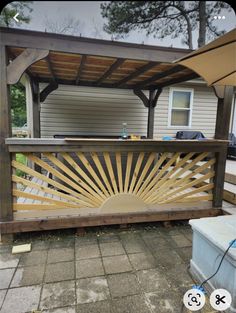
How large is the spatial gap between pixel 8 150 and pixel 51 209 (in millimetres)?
921

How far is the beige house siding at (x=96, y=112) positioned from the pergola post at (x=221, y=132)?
10.4ft

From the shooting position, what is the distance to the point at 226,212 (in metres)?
3.26

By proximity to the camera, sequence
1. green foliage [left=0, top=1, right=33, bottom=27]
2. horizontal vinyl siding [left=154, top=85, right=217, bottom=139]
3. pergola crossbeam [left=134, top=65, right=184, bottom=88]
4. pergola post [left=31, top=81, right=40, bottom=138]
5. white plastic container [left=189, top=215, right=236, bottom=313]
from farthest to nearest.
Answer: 1. horizontal vinyl siding [left=154, top=85, right=217, bottom=139]
2. pergola post [left=31, top=81, right=40, bottom=138]
3. pergola crossbeam [left=134, top=65, right=184, bottom=88]
4. white plastic container [left=189, top=215, right=236, bottom=313]
5. green foliage [left=0, top=1, right=33, bottom=27]

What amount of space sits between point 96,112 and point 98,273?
175 inches

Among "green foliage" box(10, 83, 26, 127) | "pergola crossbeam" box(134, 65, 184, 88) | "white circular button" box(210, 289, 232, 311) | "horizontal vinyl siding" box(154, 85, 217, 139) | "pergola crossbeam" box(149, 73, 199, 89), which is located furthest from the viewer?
"green foliage" box(10, 83, 26, 127)

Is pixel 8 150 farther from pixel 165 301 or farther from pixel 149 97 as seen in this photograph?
pixel 149 97

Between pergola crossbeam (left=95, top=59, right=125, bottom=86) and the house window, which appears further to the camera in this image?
the house window

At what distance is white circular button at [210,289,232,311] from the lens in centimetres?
146

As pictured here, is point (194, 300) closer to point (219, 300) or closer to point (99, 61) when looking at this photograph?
point (219, 300)

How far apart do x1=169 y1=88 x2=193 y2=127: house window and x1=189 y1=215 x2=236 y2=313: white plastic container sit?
4879 millimetres

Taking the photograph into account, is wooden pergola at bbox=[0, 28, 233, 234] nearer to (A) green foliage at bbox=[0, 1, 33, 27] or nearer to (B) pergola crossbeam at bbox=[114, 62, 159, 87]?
(B) pergola crossbeam at bbox=[114, 62, 159, 87]

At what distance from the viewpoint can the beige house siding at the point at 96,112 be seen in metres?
5.68

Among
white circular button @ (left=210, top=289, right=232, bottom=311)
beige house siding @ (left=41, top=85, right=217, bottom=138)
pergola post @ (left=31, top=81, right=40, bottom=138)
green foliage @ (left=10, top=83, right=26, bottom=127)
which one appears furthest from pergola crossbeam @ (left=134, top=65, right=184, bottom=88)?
green foliage @ (left=10, top=83, right=26, bottom=127)

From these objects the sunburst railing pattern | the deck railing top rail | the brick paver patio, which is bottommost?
the brick paver patio
